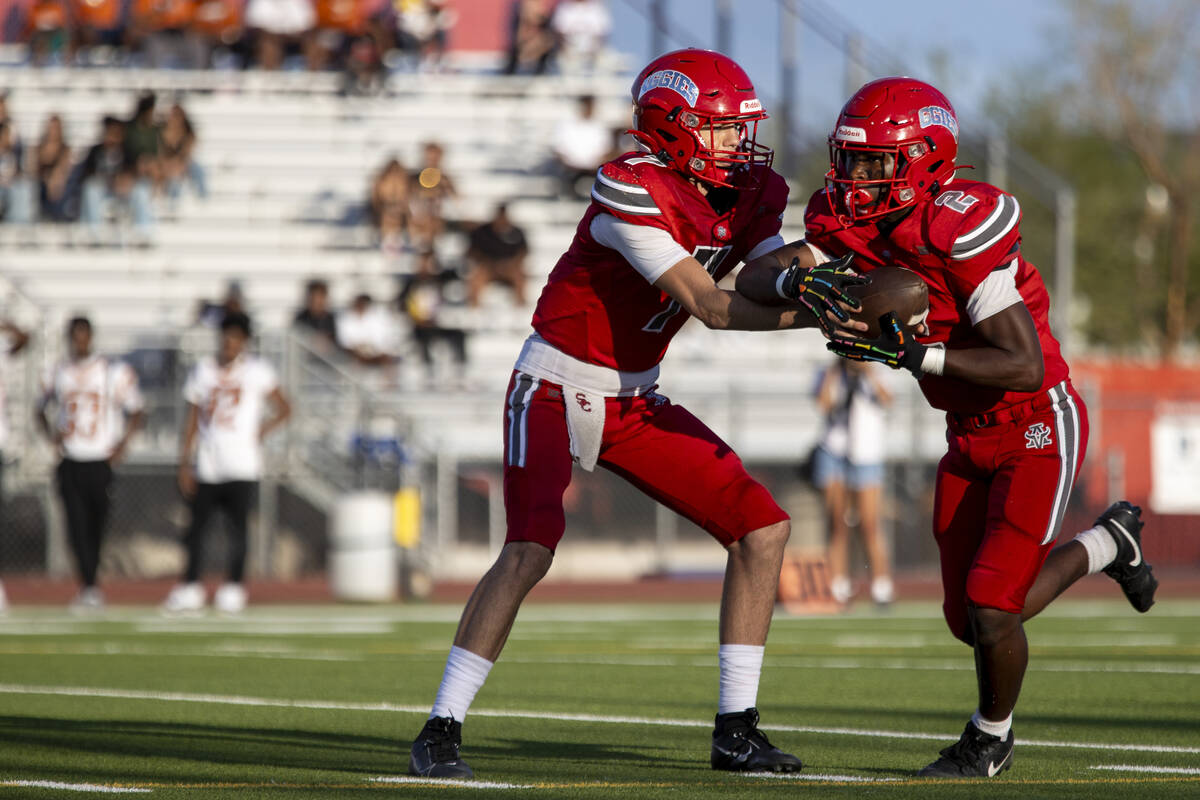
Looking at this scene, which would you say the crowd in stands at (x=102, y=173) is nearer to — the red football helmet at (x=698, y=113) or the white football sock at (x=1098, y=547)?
the red football helmet at (x=698, y=113)

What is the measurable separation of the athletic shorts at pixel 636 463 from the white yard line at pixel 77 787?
1.21 m

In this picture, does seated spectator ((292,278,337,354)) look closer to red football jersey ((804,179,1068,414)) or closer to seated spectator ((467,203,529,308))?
seated spectator ((467,203,529,308))

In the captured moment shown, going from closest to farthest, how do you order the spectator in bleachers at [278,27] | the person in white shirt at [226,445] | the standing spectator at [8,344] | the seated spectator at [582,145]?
1. the person in white shirt at [226,445]
2. the standing spectator at [8,344]
3. the seated spectator at [582,145]
4. the spectator in bleachers at [278,27]

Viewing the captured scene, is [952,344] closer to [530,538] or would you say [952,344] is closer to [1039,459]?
[1039,459]

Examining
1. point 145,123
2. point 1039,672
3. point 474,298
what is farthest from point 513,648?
point 145,123

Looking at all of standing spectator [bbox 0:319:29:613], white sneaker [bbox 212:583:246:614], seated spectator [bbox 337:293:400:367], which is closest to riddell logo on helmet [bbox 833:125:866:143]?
white sneaker [bbox 212:583:246:614]

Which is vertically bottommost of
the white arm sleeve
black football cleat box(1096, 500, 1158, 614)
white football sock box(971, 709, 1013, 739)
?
white football sock box(971, 709, 1013, 739)

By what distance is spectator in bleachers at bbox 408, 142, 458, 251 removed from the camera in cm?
1906

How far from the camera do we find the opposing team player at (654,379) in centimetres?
506

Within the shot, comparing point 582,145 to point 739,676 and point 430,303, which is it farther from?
point 739,676

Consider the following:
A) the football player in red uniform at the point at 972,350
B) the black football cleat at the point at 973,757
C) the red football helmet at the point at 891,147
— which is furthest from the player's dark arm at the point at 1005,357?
the black football cleat at the point at 973,757

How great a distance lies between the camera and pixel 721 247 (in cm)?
525

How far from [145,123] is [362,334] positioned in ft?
13.8

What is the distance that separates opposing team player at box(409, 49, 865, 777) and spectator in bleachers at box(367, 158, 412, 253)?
553 inches
